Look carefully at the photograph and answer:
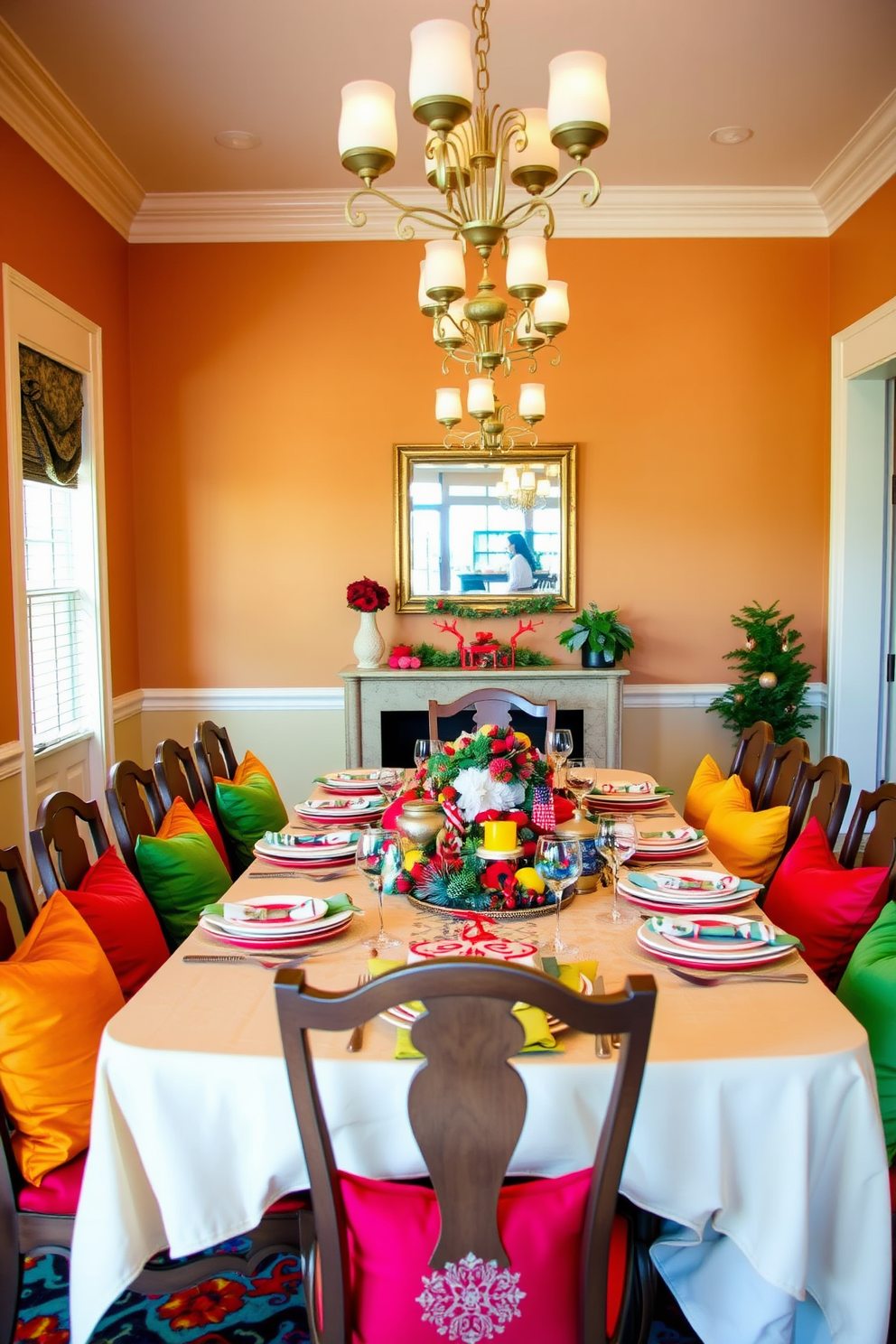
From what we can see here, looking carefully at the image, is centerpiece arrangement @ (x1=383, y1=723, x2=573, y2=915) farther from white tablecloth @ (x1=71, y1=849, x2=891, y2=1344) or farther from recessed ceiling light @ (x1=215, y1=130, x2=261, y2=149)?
recessed ceiling light @ (x1=215, y1=130, x2=261, y2=149)

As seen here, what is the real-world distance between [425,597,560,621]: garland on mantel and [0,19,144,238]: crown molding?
2351 mm

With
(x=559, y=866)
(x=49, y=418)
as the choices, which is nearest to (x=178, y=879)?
(x=559, y=866)

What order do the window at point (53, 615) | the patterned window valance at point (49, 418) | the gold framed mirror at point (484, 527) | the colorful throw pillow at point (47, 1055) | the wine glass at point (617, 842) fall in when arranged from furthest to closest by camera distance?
the gold framed mirror at point (484, 527), the window at point (53, 615), the patterned window valance at point (49, 418), the wine glass at point (617, 842), the colorful throw pillow at point (47, 1055)

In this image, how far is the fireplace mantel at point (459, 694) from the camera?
15.3 feet

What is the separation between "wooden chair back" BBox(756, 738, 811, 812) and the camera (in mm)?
2672

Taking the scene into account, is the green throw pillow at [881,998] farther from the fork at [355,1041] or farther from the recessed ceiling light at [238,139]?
the recessed ceiling light at [238,139]

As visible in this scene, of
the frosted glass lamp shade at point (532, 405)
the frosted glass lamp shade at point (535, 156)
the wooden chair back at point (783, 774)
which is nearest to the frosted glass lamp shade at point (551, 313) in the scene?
the frosted glass lamp shade at point (535, 156)

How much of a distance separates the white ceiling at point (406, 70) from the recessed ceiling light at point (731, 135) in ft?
0.17

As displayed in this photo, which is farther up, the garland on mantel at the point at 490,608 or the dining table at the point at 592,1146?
the garland on mantel at the point at 490,608

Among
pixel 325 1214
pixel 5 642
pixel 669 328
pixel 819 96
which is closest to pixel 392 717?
pixel 5 642

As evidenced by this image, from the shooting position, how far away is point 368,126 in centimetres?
195

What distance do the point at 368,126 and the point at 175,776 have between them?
176 cm

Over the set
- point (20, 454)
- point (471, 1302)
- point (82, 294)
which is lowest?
point (471, 1302)

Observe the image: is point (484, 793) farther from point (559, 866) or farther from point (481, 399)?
point (481, 399)
